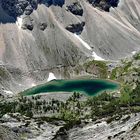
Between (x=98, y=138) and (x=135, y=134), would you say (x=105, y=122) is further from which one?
(x=135, y=134)

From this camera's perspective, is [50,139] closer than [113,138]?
No

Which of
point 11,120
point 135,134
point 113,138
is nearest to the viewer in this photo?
point 135,134

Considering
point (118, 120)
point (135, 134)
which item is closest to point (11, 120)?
point (118, 120)

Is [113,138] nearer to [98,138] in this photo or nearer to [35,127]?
[98,138]

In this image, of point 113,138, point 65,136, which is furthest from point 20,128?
point 113,138

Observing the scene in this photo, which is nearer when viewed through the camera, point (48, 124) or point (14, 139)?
point (14, 139)

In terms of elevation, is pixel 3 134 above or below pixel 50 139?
above

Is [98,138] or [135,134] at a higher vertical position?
[135,134]

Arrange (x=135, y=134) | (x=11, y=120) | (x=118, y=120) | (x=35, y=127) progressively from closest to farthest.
A: 1. (x=135, y=134)
2. (x=118, y=120)
3. (x=35, y=127)
4. (x=11, y=120)

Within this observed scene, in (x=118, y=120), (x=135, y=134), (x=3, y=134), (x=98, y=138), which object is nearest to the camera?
(x=135, y=134)
